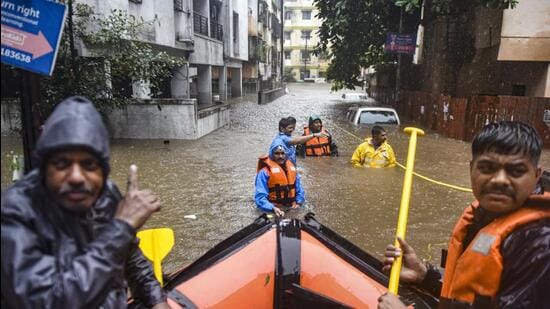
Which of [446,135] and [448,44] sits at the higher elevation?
[448,44]

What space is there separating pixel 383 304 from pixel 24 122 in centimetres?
152

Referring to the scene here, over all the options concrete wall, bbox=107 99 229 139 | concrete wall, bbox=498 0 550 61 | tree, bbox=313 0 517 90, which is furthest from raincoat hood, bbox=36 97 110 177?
tree, bbox=313 0 517 90

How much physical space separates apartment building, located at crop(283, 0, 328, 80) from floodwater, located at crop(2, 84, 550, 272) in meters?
55.0

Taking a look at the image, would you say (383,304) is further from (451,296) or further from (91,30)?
(91,30)

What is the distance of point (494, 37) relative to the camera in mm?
12492

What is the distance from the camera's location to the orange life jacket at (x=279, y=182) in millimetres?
4949

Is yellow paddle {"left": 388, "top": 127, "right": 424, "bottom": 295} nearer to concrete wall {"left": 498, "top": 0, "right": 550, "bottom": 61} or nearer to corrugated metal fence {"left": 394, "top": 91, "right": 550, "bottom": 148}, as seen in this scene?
corrugated metal fence {"left": 394, "top": 91, "right": 550, "bottom": 148}

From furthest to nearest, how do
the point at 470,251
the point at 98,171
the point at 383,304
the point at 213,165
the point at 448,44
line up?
the point at 448,44, the point at 213,165, the point at 383,304, the point at 470,251, the point at 98,171

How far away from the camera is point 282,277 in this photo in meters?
2.73

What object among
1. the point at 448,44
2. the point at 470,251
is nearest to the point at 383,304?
the point at 470,251

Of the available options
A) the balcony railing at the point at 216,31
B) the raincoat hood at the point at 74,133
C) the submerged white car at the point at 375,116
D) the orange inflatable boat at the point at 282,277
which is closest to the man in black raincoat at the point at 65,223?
the raincoat hood at the point at 74,133

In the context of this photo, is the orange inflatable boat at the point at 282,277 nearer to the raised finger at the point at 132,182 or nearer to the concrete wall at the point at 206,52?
the raised finger at the point at 132,182

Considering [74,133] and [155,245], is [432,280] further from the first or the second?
[74,133]

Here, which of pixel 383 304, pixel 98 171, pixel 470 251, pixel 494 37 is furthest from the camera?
pixel 494 37
